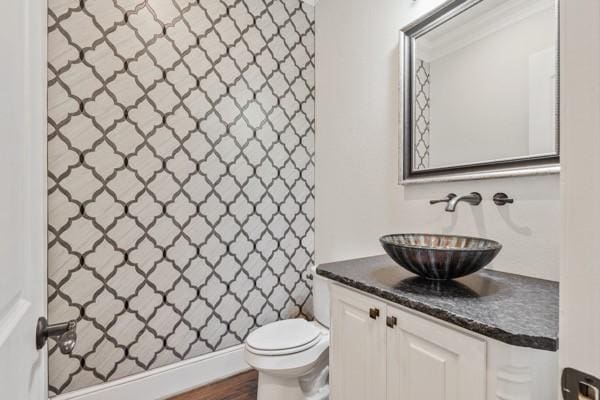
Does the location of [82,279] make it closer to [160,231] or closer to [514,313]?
[160,231]

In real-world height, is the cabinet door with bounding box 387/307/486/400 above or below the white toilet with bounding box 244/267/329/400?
above

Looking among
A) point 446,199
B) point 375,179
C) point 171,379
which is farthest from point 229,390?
point 446,199

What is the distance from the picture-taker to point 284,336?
5.40 feet

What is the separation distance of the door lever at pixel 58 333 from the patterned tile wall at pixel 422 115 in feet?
4.97

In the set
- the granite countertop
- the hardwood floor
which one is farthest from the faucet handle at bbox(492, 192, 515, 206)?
the hardwood floor

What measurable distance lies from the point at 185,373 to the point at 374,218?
1483 mm

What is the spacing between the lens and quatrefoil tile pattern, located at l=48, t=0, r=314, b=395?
1.55 m

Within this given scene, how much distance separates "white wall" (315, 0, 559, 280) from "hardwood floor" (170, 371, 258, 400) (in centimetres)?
96

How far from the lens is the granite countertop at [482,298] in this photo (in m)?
0.71

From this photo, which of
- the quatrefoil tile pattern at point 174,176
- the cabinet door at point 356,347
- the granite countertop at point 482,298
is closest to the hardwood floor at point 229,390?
the quatrefoil tile pattern at point 174,176

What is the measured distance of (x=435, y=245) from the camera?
1.35m

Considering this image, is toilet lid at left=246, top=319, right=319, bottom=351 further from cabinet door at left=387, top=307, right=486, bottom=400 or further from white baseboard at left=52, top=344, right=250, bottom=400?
cabinet door at left=387, top=307, right=486, bottom=400

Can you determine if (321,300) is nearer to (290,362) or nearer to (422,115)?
(290,362)

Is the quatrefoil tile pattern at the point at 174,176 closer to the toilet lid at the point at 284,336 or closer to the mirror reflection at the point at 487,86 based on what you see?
the toilet lid at the point at 284,336
